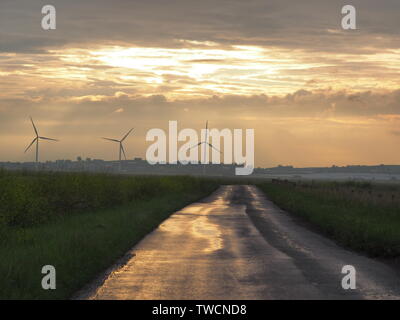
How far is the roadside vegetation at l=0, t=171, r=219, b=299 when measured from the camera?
13.0m

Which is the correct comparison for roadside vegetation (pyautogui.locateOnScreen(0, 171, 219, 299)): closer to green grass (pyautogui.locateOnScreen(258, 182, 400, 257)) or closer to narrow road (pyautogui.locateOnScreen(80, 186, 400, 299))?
narrow road (pyautogui.locateOnScreen(80, 186, 400, 299))

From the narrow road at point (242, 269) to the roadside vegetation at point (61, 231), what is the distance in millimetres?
866

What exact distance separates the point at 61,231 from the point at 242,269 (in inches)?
324

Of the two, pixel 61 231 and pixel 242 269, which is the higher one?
pixel 61 231

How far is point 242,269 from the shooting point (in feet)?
51.1

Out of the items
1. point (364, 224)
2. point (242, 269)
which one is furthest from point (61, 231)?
point (364, 224)

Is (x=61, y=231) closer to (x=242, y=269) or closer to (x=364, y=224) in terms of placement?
(x=242, y=269)

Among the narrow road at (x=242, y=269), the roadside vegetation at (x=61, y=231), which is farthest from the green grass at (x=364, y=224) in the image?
the roadside vegetation at (x=61, y=231)

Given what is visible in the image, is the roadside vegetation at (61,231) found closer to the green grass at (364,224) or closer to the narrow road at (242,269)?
the narrow road at (242,269)

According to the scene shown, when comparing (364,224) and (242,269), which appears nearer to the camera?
(242,269)

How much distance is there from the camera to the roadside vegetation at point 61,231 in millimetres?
12992
